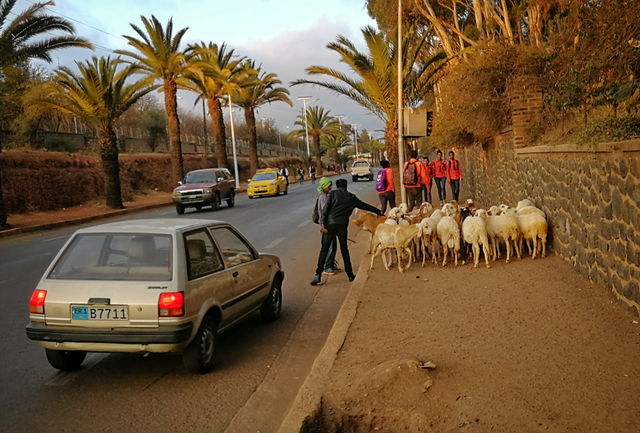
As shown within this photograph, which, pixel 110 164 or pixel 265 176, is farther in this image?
pixel 265 176

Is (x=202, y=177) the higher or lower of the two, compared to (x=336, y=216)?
lower

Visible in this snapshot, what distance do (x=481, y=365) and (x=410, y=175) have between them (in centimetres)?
1168

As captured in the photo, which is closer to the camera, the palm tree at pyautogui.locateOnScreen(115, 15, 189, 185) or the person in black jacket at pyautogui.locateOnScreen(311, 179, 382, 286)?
the person in black jacket at pyautogui.locateOnScreen(311, 179, 382, 286)

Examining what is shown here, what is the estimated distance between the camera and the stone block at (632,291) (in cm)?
594

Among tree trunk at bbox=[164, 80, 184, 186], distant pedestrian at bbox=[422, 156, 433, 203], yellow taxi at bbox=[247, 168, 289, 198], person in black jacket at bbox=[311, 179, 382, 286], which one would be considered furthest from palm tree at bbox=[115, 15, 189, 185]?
person in black jacket at bbox=[311, 179, 382, 286]

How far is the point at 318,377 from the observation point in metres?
5.09

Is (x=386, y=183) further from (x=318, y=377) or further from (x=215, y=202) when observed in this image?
(x=215, y=202)

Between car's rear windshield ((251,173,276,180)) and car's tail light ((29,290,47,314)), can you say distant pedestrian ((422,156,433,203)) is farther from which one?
car's rear windshield ((251,173,276,180))

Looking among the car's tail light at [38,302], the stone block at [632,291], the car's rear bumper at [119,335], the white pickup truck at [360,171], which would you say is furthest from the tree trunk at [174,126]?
the stone block at [632,291]

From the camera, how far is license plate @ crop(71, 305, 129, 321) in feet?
17.1

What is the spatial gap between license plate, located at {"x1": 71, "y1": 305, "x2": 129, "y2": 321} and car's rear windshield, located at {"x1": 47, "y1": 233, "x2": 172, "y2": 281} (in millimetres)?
312

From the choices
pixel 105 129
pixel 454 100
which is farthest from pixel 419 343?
pixel 105 129

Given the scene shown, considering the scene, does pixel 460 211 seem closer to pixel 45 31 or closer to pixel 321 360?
pixel 321 360

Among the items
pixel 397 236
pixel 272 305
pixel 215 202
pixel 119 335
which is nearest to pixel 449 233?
pixel 397 236
